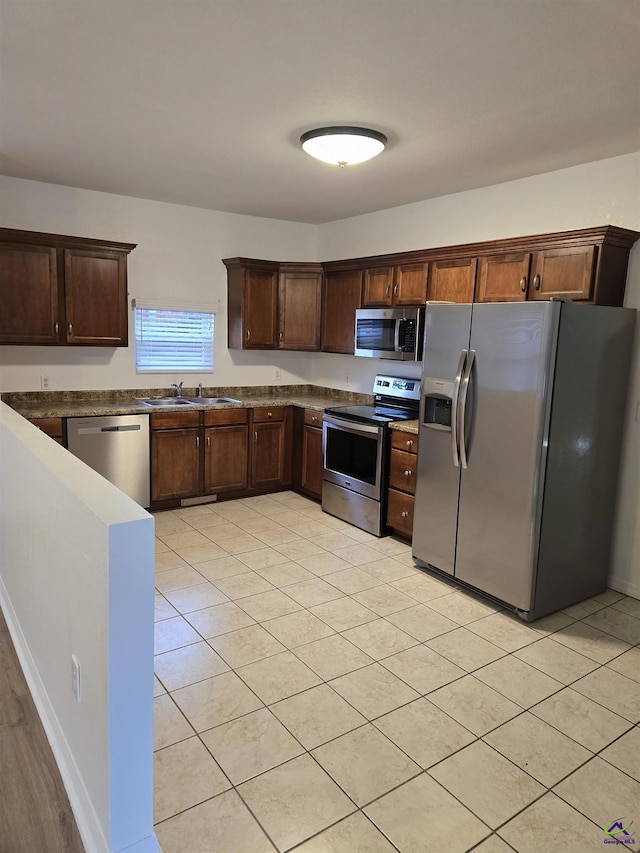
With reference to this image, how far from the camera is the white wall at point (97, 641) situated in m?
1.53

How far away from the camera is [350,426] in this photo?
184 inches

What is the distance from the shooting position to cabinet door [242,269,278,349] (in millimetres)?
5395

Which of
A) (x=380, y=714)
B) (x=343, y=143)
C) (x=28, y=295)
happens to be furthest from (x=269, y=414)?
(x=380, y=714)

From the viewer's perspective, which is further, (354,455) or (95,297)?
(354,455)

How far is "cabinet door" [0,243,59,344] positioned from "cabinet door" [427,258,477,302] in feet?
9.21

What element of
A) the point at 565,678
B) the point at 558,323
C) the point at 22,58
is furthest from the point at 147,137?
the point at 565,678

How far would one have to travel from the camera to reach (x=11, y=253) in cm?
422

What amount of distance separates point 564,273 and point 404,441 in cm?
152

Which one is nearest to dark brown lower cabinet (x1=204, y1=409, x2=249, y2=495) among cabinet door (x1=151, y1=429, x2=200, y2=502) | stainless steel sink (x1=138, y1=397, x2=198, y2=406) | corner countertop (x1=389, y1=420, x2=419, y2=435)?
cabinet door (x1=151, y1=429, x2=200, y2=502)

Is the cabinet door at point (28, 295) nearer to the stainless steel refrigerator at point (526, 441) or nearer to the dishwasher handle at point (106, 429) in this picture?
the dishwasher handle at point (106, 429)

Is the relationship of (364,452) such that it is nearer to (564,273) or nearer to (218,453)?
(218,453)

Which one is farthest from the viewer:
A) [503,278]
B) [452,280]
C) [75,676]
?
[452,280]

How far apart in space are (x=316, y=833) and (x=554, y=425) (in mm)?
2198

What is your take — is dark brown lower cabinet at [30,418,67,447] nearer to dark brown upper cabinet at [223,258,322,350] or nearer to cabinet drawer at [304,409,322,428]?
dark brown upper cabinet at [223,258,322,350]
